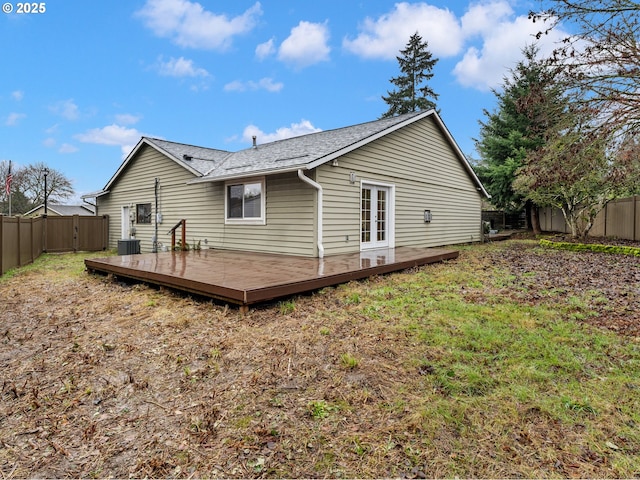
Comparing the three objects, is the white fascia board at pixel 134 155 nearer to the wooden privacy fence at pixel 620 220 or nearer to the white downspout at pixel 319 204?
the white downspout at pixel 319 204

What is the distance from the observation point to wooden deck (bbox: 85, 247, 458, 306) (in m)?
4.93

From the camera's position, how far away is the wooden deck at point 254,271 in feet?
16.2

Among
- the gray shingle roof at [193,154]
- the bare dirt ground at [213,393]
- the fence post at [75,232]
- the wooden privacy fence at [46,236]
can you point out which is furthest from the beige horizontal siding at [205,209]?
the bare dirt ground at [213,393]

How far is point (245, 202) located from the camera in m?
9.55

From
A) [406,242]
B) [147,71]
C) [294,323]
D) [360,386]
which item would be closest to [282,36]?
[147,71]

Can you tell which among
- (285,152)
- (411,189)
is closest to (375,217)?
(411,189)

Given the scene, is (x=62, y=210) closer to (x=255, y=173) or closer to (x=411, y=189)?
(x=255, y=173)

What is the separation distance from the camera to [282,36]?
48.4 ft

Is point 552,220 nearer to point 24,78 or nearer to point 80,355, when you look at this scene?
point 80,355

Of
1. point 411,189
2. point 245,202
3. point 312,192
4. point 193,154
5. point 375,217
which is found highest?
point 193,154

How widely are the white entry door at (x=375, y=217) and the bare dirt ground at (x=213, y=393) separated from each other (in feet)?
14.7

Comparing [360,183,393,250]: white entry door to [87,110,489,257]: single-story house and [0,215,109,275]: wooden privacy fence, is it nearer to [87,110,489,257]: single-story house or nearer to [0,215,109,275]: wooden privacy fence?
[87,110,489,257]: single-story house

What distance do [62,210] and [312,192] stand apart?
3141 centimetres

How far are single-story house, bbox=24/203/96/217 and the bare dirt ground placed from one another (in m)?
29.2
